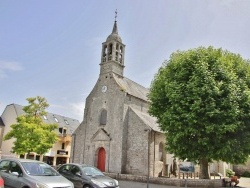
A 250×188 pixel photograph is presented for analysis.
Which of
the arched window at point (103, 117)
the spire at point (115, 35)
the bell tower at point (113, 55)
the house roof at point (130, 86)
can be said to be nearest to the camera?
the arched window at point (103, 117)

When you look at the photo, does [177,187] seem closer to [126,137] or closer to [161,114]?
[161,114]

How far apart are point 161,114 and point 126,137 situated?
6.53 metres

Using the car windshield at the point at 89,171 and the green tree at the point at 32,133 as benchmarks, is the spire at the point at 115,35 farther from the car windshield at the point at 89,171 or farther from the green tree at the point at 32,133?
the car windshield at the point at 89,171

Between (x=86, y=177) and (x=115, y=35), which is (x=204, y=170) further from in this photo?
(x=115, y=35)

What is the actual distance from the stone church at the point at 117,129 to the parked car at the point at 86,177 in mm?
11716

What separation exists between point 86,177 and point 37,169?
8.34 ft

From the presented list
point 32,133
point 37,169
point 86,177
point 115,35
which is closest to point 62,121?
point 32,133

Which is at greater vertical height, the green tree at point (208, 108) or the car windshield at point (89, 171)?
the green tree at point (208, 108)

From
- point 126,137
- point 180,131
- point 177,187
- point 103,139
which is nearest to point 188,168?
point 177,187

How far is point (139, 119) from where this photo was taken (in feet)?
83.7

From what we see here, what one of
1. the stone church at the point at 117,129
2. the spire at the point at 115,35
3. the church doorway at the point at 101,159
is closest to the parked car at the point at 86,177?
the stone church at the point at 117,129

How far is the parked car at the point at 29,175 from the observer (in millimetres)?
9391

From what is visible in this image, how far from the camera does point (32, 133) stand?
93.7 feet

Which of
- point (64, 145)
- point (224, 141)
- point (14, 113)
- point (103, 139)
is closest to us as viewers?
point (224, 141)
